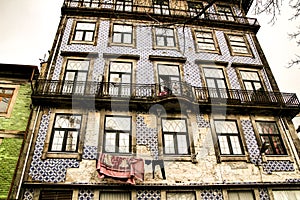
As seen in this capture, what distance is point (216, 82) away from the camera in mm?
13805

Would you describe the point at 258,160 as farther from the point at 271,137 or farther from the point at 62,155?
the point at 62,155

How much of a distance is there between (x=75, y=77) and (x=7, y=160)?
478 cm

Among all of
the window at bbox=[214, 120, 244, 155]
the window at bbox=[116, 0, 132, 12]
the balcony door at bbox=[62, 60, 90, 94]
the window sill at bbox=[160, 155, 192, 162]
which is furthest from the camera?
the window at bbox=[116, 0, 132, 12]

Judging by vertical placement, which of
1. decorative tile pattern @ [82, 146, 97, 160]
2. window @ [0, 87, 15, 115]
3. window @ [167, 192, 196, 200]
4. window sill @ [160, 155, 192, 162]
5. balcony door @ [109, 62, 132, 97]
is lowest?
window @ [167, 192, 196, 200]

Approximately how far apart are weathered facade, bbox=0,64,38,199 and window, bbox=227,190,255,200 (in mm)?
8379

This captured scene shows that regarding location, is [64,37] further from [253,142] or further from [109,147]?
[253,142]

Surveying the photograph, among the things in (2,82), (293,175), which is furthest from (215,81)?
(2,82)

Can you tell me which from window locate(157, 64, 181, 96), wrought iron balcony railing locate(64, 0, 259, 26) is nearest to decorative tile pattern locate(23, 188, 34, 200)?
window locate(157, 64, 181, 96)

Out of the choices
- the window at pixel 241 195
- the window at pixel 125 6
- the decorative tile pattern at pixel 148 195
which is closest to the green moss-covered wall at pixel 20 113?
the decorative tile pattern at pixel 148 195

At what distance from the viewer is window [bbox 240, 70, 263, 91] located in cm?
1401

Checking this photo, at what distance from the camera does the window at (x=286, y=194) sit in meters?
10.5

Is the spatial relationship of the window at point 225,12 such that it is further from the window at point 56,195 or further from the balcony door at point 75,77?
the window at point 56,195

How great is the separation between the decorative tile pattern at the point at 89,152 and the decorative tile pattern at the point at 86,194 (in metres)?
Answer: 1.30

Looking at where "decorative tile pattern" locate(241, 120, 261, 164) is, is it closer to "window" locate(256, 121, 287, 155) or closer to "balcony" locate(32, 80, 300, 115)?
"window" locate(256, 121, 287, 155)
